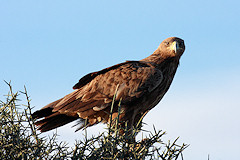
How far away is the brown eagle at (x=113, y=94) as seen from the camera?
5.54 metres

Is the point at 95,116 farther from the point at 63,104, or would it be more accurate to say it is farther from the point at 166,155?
the point at 166,155

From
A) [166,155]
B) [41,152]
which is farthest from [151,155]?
[41,152]

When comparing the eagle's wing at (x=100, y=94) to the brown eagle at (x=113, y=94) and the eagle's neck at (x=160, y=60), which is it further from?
the eagle's neck at (x=160, y=60)

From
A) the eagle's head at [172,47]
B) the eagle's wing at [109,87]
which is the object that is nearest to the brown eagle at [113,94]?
the eagle's wing at [109,87]

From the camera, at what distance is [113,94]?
5652 millimetres

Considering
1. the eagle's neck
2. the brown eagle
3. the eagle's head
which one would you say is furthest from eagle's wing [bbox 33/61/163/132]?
the eagle's head

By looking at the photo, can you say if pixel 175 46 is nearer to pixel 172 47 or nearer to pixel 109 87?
pixel 172 47

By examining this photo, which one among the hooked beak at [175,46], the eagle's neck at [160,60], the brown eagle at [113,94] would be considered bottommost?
the brown eagle at [113,94]

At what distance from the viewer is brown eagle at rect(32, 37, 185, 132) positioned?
5543 mm

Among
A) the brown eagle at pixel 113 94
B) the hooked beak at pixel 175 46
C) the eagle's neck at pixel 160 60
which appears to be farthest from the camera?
the hooked beak at pixel 175 46

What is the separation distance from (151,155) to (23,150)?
42.6 inches

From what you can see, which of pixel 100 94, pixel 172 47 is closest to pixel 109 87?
pixel 100 94

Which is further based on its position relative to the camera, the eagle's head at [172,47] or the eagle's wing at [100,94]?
the eagle's head at [172,47]

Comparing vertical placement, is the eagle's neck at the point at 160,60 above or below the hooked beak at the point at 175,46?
below
